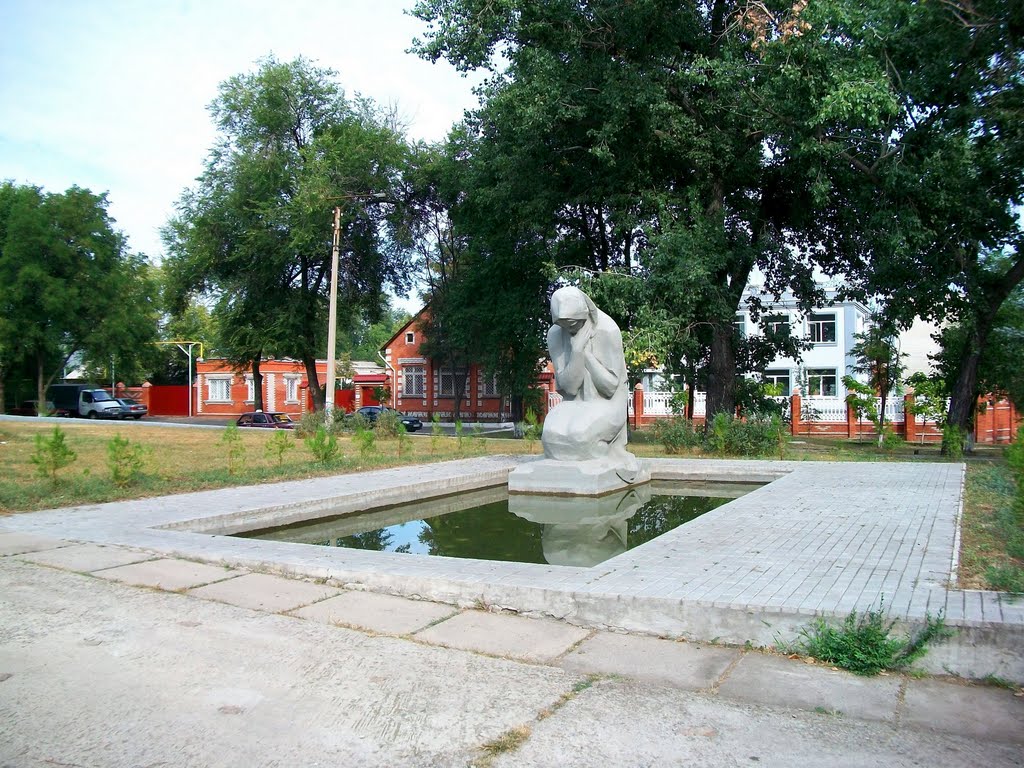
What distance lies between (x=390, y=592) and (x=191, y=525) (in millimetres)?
3699

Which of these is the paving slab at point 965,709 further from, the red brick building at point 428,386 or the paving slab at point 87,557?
the red brick building at point 428,386

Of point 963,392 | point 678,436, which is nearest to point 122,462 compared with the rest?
point 678,436

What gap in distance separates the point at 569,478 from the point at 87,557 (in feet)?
21.1

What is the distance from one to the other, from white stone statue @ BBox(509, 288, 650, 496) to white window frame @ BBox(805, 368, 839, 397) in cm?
3434

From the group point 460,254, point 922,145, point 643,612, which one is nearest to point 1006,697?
point 643,612

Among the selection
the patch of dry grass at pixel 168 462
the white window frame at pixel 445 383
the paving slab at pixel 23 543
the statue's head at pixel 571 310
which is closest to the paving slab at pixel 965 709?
the paving slab at pixel 23 543

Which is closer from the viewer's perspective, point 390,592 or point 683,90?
point 390,592

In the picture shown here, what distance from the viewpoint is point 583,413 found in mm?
11922

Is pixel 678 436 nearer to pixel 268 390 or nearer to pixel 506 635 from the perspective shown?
pixel 506 635

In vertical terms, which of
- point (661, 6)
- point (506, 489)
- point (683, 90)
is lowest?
point (506, 489)

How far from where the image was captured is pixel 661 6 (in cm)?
1847

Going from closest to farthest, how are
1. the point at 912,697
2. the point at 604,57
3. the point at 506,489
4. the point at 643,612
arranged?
the point at 912,697 → the point at 643,612 → the point at 506,489 → the point at 604,57

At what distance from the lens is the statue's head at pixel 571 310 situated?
1166 centimetres

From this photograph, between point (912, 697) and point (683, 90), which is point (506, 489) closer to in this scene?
point (912, 697)
